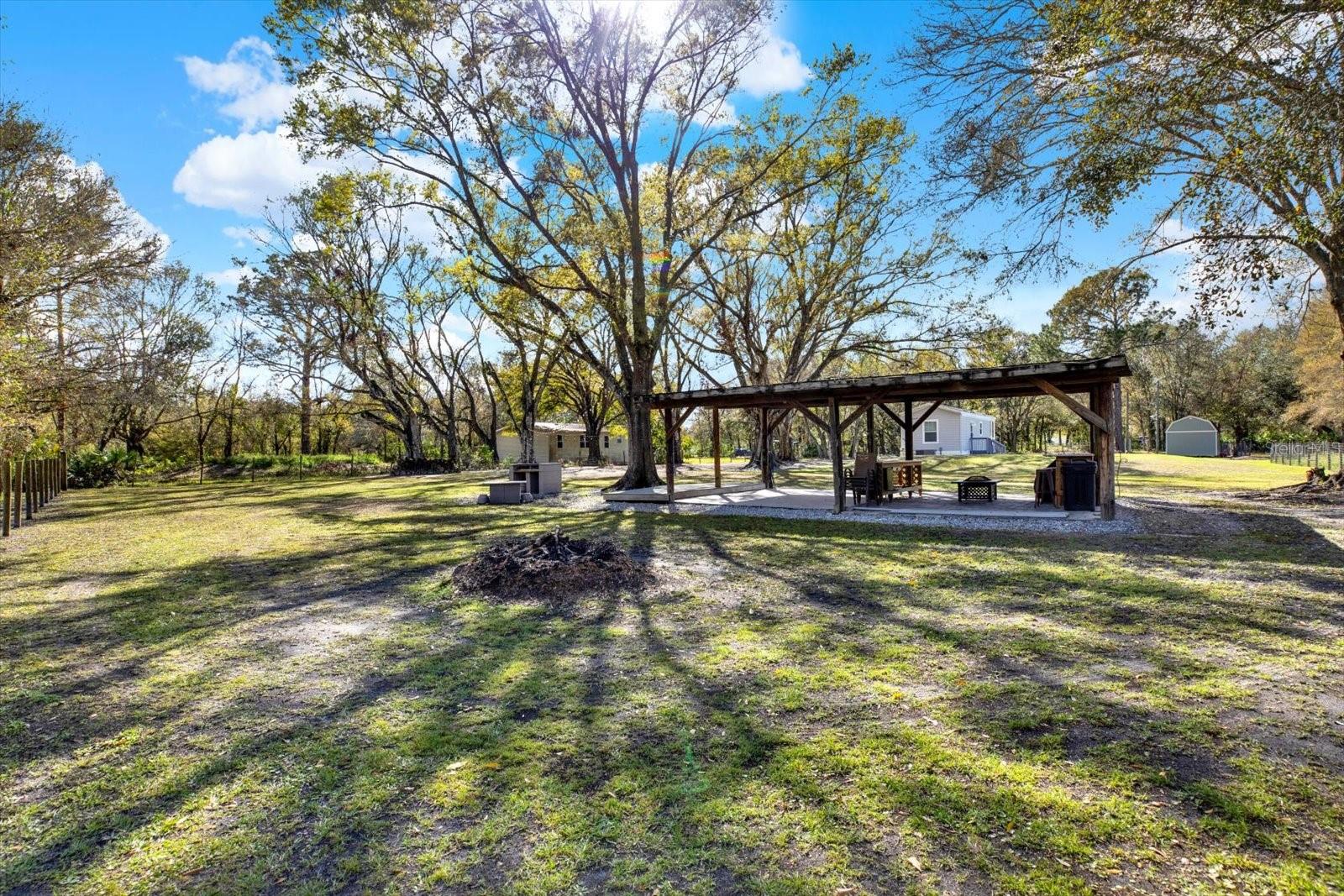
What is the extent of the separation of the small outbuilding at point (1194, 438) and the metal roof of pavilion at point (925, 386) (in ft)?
122

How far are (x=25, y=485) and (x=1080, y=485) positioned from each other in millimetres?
21738

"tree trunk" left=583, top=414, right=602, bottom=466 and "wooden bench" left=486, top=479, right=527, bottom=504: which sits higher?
"tree trunk" left=583, top=414, right=602, bottom=466

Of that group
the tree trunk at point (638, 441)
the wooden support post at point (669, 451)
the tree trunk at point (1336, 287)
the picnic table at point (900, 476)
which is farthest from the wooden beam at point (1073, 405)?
the tree trunk at point (638, 441)

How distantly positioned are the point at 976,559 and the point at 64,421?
23196 mm

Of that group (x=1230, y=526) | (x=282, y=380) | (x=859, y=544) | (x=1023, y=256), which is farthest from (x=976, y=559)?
(x=282, y=380)

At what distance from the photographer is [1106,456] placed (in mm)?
9906

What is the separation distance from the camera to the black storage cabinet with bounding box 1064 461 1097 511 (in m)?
11.2

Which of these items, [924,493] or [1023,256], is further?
[924,493]

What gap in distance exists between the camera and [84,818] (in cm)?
262

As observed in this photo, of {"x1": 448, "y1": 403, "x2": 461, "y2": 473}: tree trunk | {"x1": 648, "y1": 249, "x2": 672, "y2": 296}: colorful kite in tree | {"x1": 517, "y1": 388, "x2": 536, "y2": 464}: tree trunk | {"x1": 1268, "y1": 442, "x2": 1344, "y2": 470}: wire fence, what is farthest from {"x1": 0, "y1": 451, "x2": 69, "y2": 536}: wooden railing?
{"x1": 1268, "y1": 442, "x2": 1344, "y2": 470}: wire fence

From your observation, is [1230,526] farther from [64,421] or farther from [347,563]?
[64,421]

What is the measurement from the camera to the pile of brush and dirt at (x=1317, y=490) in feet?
41.3

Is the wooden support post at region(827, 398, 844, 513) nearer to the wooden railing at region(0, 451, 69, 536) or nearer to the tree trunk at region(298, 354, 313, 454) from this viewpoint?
the wooden railing at region(0, 451, 69, 536)

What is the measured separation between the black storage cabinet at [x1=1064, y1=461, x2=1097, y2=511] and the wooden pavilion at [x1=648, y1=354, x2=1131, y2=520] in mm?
159
